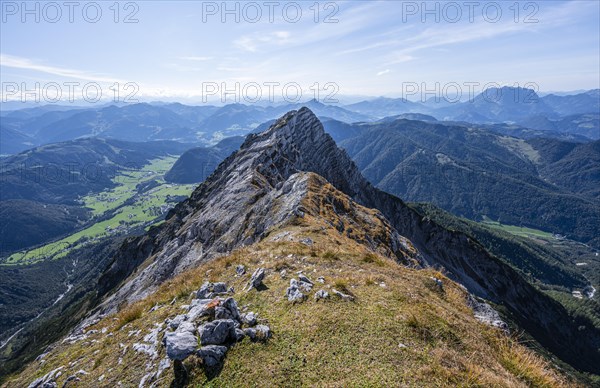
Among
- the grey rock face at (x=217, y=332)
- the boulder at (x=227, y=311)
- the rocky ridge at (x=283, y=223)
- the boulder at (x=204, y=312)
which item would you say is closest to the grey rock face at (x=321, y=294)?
the boulder at (x=227, y=311)

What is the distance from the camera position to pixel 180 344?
13.5 metres

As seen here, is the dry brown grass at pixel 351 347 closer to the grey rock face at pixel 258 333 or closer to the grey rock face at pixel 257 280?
the grey rock face at pixel 258 333

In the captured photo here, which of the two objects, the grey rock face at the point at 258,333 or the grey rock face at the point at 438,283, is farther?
the grey rock face at the point at 438,283

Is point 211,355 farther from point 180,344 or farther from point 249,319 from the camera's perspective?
point 249,319

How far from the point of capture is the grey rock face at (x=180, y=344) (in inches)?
517

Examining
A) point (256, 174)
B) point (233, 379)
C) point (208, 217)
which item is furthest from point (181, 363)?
point (256, 174)

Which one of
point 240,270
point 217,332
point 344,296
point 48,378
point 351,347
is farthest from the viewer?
point 240,270

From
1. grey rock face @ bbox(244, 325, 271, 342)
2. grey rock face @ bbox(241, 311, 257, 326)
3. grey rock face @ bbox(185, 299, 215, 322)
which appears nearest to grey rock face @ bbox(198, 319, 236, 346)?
grey rock face @ bbox(244, 325, 271, 342)

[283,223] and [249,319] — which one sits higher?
[249,319]

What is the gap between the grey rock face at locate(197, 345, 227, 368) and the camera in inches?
509

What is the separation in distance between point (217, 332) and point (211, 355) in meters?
1.07

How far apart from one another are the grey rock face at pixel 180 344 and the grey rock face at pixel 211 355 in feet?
1.72

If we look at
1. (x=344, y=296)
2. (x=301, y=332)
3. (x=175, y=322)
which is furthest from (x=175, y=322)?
(x=344, y=296)

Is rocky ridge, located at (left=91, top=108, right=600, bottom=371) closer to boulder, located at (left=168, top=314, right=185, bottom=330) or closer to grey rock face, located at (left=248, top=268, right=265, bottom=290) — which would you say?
grey rock face, located at (left=248, top=268, right=265, bottom=290)
